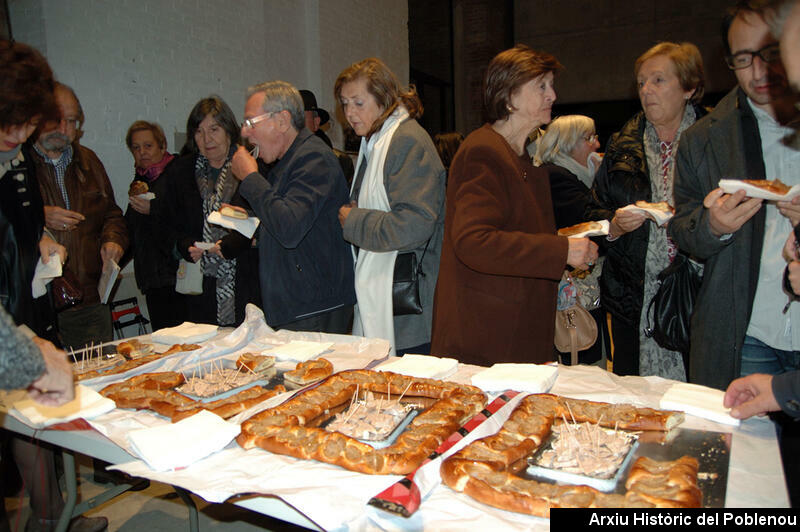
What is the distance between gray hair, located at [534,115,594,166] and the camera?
3.53 m

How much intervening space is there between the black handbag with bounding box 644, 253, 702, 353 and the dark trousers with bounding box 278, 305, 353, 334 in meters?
1.35

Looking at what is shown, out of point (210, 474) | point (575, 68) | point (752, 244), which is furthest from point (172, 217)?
point (575, 68)

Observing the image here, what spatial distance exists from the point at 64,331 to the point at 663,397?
303 centimetres

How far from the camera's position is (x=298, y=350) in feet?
7.16

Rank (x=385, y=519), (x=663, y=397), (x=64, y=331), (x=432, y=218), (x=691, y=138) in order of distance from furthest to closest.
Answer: (x=64, y=331) → (x=432, y=218) → (x=691, y=138) → (x=663, y=397) → (x=385, y=519)

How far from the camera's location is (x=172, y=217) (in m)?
3.55

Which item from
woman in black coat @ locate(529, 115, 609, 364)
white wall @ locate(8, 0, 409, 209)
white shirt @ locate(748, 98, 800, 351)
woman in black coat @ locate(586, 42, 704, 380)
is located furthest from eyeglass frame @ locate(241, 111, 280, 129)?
white wall @ locate(8, 0, 409, 209)

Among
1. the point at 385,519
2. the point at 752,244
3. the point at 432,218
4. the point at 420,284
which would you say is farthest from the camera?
the point at 420,284

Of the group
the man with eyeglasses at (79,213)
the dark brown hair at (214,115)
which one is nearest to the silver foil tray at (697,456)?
the dark brown hair at (214,115)

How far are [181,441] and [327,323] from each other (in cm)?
133

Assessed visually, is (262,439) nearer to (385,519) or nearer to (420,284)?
(385,519)

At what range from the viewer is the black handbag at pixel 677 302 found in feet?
7.08

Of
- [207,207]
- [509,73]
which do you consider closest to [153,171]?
[207,207]

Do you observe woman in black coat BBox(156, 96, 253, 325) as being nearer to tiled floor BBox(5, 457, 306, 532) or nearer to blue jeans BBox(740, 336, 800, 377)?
tiled floor BBox(5, 457, 306, 532)
